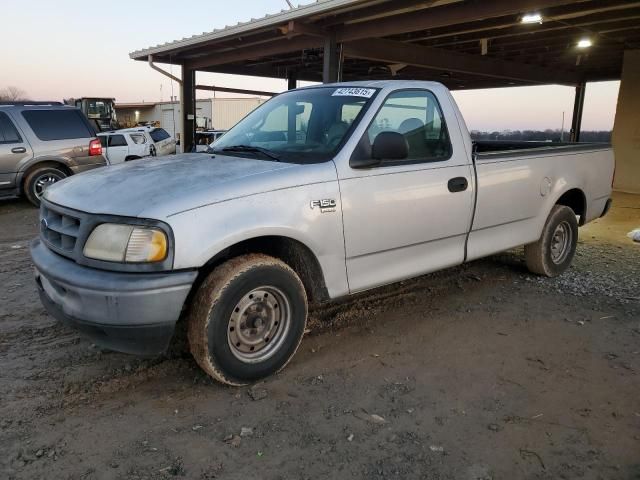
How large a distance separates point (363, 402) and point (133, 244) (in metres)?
1.64

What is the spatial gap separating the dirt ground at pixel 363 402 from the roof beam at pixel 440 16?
461 cm

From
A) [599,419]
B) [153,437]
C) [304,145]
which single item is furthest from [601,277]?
[153,437]

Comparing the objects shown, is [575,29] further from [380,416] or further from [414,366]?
[380,416]

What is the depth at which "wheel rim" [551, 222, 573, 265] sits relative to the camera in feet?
18.9

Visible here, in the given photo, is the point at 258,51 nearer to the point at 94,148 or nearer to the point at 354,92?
the point at 94,148

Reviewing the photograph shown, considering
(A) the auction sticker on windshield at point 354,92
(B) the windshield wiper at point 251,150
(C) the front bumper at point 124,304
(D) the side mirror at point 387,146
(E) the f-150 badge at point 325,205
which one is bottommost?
(C) the front bumper at point 124,304

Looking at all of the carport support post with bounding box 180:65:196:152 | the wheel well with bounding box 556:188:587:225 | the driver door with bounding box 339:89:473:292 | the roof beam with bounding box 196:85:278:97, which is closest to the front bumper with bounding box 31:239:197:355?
the driver door with bounding box 339:89:473:292

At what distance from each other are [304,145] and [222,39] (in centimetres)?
855

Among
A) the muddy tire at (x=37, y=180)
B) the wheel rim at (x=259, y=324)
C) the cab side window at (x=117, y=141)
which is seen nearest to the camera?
the wheel rim at (x=259, y=324)

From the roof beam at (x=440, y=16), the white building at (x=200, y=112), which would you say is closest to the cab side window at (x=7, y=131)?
the roof beam at (x=440, y=16)

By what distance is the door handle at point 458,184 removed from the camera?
4219 millimetres

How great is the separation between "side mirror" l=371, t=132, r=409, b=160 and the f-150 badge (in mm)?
491

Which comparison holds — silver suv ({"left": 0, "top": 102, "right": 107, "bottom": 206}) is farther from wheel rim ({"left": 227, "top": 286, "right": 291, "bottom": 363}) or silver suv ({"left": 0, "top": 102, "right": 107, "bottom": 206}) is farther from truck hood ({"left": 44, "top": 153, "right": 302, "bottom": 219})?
wheel rim ({"left": 227, "top": 286, "right": 291, "bottom": 363})

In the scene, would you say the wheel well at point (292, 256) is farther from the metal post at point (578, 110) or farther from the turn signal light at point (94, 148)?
the metal post at point (578, 110)
